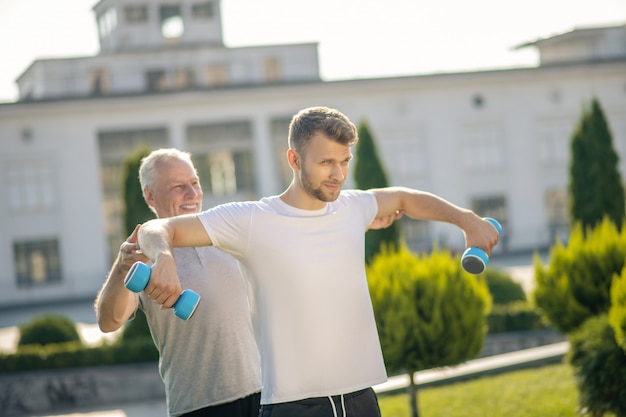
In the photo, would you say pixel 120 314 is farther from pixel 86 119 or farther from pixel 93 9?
pixel 93 9

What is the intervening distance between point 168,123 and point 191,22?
30.5 ft

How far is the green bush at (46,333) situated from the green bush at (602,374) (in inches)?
434

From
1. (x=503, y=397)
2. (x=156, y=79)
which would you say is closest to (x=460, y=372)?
(x=503, y=397)

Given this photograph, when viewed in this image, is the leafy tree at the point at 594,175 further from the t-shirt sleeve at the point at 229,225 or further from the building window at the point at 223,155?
the building window at the point at 223,155

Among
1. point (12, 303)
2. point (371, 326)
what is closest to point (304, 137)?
point (371, 326)

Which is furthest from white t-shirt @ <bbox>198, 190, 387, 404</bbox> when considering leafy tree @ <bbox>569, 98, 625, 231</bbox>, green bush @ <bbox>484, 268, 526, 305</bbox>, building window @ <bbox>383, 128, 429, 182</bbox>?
building window @ <bbox>383, 128, 429, 182</bbox>

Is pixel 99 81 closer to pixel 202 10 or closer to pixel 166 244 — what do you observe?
pixel 202 10

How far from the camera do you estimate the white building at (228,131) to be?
41.1m

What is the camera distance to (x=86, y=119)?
41750 millimetres

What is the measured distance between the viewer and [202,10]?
5009 cm

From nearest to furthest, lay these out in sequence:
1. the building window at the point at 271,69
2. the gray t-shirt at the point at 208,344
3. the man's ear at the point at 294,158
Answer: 1. the man's ear at the point at 294,158
2. the gray t-shirt at the point at 208,344
3. the building window at the point at 271,69

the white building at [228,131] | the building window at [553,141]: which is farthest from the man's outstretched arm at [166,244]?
the building window at [553,141]

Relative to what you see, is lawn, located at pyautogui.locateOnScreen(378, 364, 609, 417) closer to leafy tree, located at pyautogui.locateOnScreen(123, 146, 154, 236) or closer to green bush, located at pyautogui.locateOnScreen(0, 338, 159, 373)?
green bush, located at pyautogui.locateOnScreen(0, 338, 159, 373)

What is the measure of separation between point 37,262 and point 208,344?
38249 millimetres
